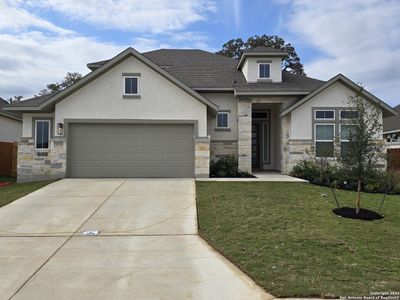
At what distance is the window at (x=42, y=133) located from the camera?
17152mm

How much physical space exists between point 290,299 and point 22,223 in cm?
695

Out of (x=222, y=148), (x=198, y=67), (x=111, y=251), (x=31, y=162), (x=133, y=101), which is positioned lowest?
(x=111, y=251)

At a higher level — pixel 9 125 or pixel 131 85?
pixel 131 85

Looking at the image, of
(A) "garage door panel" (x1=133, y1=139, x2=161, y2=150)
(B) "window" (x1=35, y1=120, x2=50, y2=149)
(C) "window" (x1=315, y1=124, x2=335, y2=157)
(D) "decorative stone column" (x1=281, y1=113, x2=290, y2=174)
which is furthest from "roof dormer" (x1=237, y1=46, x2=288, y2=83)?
(B) "window" (x1=35, y1=120, x2=50, y2=149)

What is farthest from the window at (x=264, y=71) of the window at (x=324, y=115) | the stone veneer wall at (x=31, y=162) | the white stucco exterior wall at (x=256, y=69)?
the stone veneer wall at (x=31, y=162)

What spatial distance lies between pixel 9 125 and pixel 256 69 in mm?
17696

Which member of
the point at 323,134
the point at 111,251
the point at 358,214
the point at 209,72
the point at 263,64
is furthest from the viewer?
the point at 209,72

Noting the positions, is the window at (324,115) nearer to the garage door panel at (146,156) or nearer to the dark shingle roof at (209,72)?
the dark shingle roof at (209,72)

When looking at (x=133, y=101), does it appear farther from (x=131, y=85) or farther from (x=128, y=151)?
(x=128, y=151)

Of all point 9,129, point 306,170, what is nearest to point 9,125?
point 9,129

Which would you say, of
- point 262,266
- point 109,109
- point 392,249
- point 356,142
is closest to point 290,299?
point 262,266

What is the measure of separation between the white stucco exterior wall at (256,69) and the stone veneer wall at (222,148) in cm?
366

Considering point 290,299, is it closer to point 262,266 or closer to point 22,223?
point 262,266

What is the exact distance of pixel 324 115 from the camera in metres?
17.9
